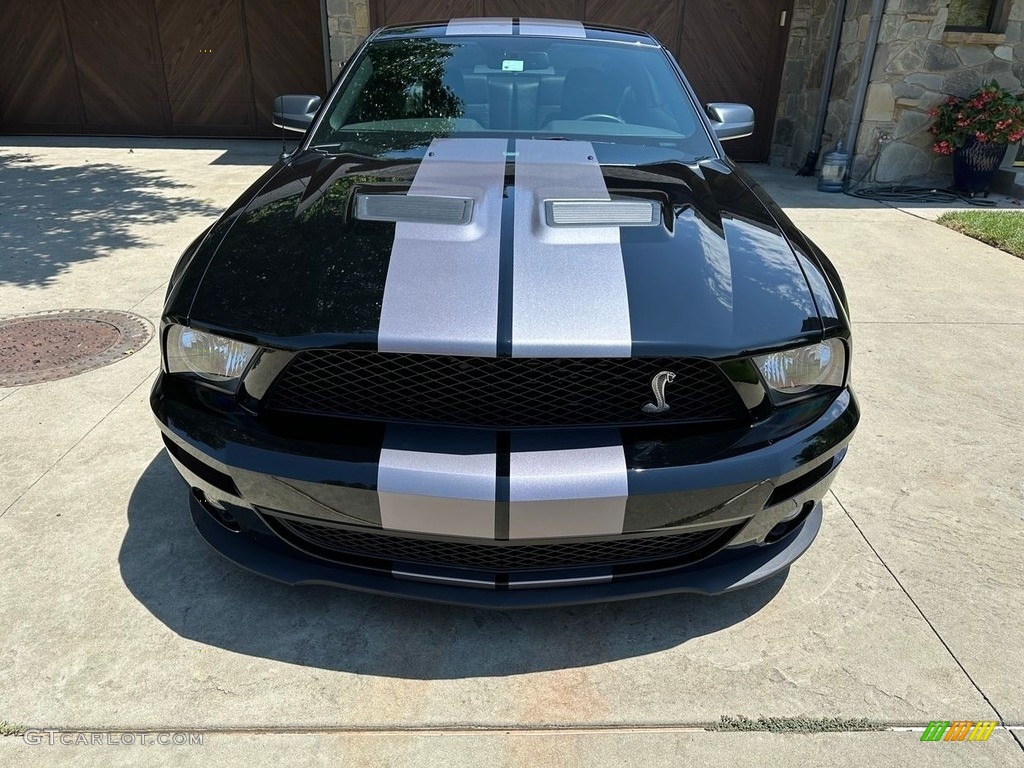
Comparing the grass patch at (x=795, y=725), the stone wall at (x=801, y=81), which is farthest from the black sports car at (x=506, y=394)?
the stone wall at (x=801, y=81)

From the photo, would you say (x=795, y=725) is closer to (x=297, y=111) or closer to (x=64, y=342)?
(x=297, y=111)

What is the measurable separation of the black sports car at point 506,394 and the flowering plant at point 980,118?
666 centimetres

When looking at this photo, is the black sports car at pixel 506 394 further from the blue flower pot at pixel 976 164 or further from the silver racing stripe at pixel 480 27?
the blue flower pot at pixel 976 164

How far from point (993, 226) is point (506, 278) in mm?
6241

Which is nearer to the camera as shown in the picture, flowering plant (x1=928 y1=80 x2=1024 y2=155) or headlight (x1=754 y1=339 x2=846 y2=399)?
headlight (x1=754 y1=339 x2=846 y2=399)

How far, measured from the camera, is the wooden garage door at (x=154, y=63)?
9586 mm

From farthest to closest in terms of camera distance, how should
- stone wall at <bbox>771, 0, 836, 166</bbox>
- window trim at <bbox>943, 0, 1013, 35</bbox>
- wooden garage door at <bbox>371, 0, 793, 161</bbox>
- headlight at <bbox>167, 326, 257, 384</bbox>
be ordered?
wooden garage door at <bbox>371, 0, 793, 161</bbox>
stone wall at <bbox>771, 0, 836, 166</bbox>
window trim at <bbox>943, 0, 1013, 35</bbox>
headlight at <bbox>167, 326, 257, 384</bbox>

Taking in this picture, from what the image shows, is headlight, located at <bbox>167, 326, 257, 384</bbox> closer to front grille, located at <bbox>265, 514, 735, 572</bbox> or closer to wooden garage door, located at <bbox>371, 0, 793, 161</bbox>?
front grille, located at <bbox>265, 514, 735, 572</bbox>

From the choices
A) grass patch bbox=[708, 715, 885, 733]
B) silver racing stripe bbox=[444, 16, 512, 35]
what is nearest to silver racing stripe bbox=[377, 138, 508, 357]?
grass patch bbox=[708, 715, 885, 733]

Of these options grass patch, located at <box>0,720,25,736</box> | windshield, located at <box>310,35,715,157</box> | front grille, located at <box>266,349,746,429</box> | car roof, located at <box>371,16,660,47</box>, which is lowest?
grass patch, located at <box>0,720,25,736</box>

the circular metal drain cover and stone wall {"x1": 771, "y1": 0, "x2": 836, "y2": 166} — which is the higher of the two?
stone wall {"x1": 771, "y1": 0, "x2": 836, "y2": 166}

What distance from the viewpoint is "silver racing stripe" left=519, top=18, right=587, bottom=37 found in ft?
11.1

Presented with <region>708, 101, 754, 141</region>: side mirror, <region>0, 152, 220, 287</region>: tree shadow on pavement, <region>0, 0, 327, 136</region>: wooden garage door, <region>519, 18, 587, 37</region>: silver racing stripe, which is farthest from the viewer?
<region>0, 0, 327, 136</region>: wooden garage door

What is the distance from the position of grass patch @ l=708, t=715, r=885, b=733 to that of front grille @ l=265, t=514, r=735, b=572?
→ 39 cm
